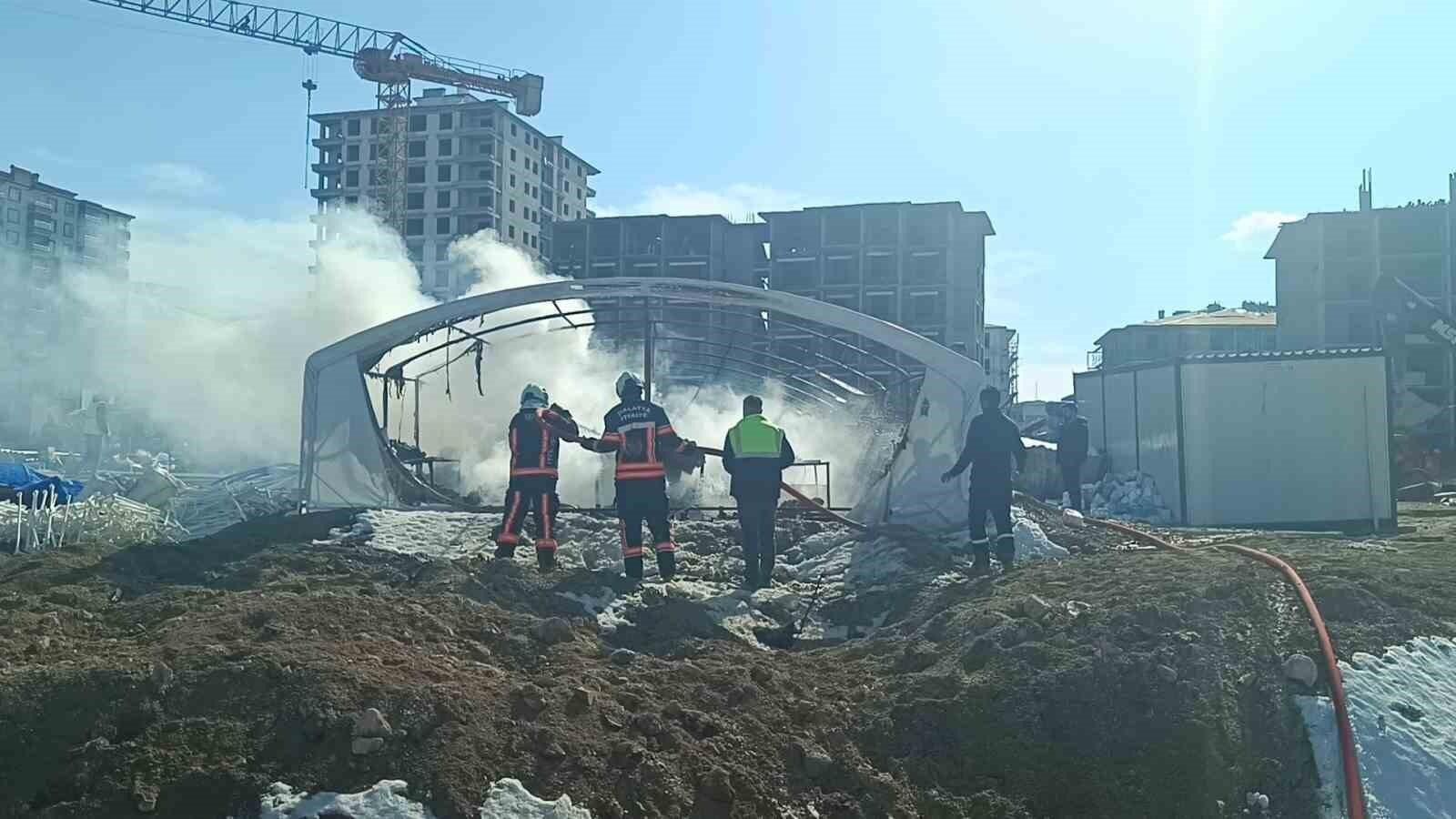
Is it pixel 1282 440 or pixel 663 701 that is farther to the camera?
pixel 1282 440

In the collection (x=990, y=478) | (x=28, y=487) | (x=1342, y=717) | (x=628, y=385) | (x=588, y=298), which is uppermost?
(x=588, y=298)

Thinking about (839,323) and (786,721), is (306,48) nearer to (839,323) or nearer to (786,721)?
(839,323)

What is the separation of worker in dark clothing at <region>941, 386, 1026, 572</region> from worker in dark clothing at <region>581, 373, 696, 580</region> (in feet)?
8.64

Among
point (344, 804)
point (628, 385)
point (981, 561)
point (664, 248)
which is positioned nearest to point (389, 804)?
point (344, 804)

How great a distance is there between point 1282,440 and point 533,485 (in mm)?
11551

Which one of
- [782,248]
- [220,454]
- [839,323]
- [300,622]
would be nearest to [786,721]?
[300,622]

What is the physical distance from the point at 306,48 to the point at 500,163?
13609 mm

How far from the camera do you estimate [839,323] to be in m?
13.4

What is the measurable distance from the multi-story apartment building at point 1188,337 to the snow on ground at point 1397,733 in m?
59.2

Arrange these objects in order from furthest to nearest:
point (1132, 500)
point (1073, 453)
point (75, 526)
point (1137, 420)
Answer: point (1137, 420), point (1132, 500), point (1073, 453), point (75, 526)

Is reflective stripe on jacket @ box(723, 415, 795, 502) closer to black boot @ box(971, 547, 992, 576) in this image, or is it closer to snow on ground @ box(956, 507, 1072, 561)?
black boot @ box(971, 547, 992, 576)

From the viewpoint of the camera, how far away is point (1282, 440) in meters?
16.6

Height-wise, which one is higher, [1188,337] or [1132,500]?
[1188,337]

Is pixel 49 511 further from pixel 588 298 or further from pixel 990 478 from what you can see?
pixel 990 478
